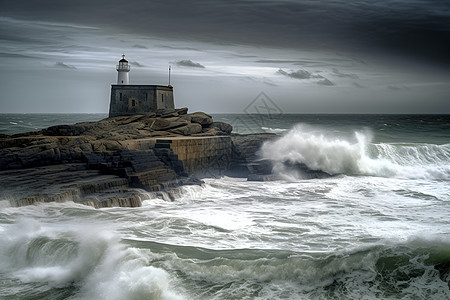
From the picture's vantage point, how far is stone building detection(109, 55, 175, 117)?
896 inches

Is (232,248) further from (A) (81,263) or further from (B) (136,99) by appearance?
(B) (136,99)

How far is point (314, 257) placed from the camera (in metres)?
7.54

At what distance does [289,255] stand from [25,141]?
1067cm

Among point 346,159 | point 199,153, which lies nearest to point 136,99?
point 199,153

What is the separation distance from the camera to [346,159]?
20.3 m

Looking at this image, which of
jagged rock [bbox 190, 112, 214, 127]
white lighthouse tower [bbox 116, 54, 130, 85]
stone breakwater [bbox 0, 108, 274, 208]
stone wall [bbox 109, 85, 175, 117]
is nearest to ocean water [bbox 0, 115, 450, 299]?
stone breakwater [bbox 0, 108, 274, 208]

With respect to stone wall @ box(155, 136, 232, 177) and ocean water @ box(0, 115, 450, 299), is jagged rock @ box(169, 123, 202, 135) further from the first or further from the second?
ocean water @ box(0, 115, 450, 299)

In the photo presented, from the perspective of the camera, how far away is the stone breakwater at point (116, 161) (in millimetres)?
11795

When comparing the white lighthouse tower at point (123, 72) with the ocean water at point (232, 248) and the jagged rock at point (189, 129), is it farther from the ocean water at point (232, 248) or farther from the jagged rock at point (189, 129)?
the ocean water at point (232, 248)

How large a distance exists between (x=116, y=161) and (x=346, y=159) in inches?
416

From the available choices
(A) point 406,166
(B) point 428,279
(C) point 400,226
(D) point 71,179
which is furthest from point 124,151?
(A) point 406,166

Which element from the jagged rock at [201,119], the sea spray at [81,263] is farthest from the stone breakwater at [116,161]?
the sea spray at [81,263]

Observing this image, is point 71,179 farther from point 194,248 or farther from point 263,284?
point 263,284

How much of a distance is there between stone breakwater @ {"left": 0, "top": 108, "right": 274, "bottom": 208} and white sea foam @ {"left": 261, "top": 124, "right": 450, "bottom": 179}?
1253 mm
